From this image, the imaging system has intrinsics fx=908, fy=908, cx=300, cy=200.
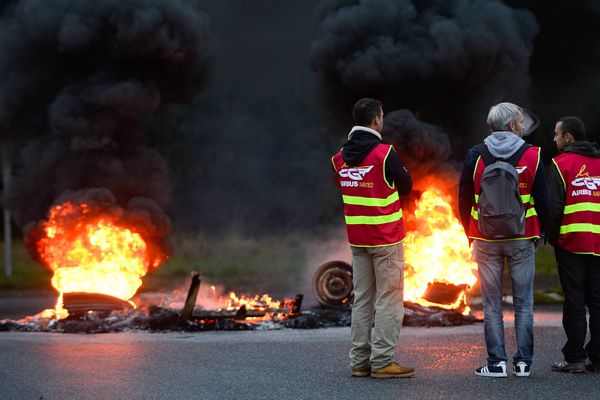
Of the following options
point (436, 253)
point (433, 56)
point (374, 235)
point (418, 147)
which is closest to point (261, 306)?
point (436, 253)

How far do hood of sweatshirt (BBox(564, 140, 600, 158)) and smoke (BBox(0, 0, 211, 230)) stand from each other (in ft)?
22.8

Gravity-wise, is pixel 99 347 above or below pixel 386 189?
below

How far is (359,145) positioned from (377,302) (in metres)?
1.15

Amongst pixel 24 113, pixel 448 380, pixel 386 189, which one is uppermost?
pixel 24 113

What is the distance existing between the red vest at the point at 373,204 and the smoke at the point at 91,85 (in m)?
6.45

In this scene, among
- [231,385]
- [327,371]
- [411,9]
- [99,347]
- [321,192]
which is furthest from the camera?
[321,192]

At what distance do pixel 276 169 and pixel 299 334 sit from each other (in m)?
19.9

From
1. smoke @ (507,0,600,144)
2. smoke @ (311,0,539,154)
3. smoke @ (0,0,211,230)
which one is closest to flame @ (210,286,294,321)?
smoke @ (0,0,211,230)

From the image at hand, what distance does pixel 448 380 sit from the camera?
647 centimetres

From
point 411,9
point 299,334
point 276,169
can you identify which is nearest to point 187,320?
point 299,334

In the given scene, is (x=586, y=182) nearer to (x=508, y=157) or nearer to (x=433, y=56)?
(x=508, y=157)

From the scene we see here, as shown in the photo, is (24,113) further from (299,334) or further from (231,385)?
(231,385)

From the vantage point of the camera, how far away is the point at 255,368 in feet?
23.6

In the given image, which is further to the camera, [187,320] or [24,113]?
[24,113]
